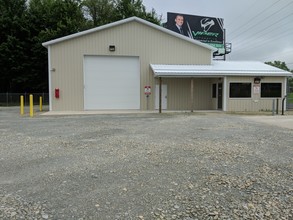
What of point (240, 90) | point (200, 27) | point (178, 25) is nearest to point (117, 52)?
point (240, 90)

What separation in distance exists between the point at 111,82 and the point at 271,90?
10749 mm

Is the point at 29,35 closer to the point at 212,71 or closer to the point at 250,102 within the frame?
the point at 212,71

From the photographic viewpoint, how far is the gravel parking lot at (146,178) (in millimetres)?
3664

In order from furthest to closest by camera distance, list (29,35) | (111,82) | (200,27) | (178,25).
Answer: (200,27)
(178,25)
(29,35)
(111,82)

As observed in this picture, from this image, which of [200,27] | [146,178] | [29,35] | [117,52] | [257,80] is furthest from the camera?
[200,27]

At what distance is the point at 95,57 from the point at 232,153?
594 inches

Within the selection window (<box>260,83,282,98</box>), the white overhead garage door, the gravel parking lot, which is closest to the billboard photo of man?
the white overhead garage door

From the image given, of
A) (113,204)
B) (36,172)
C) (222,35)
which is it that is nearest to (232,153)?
(113,204)

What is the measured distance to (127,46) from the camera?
20.2 m

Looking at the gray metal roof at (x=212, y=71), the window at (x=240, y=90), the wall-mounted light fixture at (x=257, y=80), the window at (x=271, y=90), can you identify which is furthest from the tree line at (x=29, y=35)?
the window at (x=271, y=90)

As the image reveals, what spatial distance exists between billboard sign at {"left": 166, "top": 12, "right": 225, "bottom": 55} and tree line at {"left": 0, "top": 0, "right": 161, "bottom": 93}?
31.6 feet

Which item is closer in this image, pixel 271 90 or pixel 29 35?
pixel 271 90

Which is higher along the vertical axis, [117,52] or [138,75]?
[117,52]

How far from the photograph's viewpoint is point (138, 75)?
2038cm
